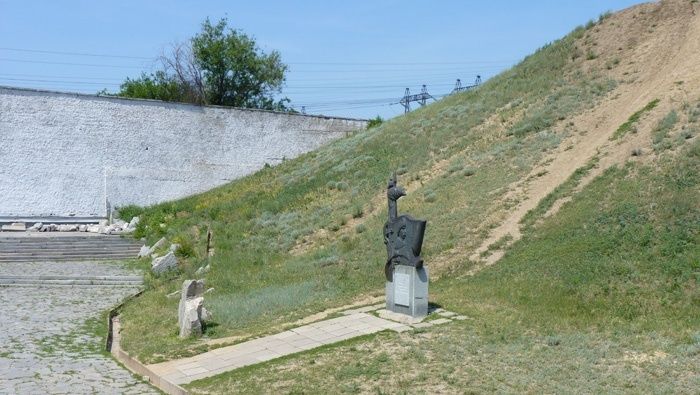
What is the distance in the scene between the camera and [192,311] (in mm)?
11453

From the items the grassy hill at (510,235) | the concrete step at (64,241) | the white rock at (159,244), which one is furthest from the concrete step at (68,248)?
the white rock at (159,244)

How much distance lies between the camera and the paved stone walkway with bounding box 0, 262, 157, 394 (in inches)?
357

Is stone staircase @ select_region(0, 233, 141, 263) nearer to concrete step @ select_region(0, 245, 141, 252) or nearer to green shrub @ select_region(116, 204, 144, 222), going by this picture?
concrete step @ select_region(0, 245, 141, 252)

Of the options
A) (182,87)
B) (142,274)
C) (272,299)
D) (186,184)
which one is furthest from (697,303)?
(182,87)

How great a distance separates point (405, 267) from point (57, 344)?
543cm

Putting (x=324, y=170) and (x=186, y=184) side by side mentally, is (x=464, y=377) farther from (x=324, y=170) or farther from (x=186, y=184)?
(x=186, y=184)

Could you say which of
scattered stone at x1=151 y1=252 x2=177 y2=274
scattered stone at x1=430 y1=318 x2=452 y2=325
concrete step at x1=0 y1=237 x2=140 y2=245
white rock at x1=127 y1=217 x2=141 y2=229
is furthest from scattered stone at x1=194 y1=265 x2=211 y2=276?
white rock at x1=127 y1=217 x2=141 y2=229

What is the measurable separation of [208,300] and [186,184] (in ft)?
65.5

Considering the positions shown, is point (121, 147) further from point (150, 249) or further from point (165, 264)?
point (165, 264)

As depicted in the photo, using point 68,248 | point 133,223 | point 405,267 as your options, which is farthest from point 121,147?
point 405,267

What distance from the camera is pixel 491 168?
19188 millimetres

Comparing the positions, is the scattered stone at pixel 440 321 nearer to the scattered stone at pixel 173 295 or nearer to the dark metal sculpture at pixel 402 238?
the dark metal sculpture at pixel 402 238

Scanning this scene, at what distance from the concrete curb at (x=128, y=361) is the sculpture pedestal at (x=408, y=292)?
3790 millimetres

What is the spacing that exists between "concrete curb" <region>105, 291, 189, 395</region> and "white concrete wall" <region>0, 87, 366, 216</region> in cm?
1804
